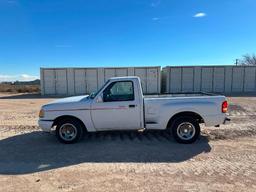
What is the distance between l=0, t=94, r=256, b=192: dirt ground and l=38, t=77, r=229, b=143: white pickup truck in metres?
0.47

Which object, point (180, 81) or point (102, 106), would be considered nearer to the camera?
point (102, 106)

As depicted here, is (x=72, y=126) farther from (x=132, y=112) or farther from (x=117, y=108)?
(x=132, y=112)

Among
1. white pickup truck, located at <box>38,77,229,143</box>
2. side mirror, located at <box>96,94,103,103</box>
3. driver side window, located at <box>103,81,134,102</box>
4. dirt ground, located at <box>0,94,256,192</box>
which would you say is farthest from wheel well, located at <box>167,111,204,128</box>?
side mirror, located at <box>96,94,103,103</box>

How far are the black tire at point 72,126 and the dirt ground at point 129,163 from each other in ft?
0.75

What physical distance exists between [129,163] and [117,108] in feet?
6.25

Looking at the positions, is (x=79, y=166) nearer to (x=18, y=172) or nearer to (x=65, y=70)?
(x=18, y=172)

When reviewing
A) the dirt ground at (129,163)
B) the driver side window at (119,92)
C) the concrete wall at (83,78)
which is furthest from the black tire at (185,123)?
the concrete wall at (83,78)

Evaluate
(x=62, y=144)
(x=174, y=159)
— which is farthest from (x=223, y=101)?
(x=62, y=144)

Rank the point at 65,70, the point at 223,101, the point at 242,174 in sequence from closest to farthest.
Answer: the point at 242,174 → the point at 223,101 → the point at 65,70

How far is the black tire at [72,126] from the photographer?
706 centimetres

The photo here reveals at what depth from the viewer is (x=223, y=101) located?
681 cm

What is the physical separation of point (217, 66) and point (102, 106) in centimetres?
2628

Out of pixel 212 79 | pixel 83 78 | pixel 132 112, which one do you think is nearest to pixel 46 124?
pixel 132 112

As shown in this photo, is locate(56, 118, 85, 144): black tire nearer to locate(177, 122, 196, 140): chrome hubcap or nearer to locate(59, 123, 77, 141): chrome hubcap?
locate(59, 123, 77, 141): chrome hubcap
